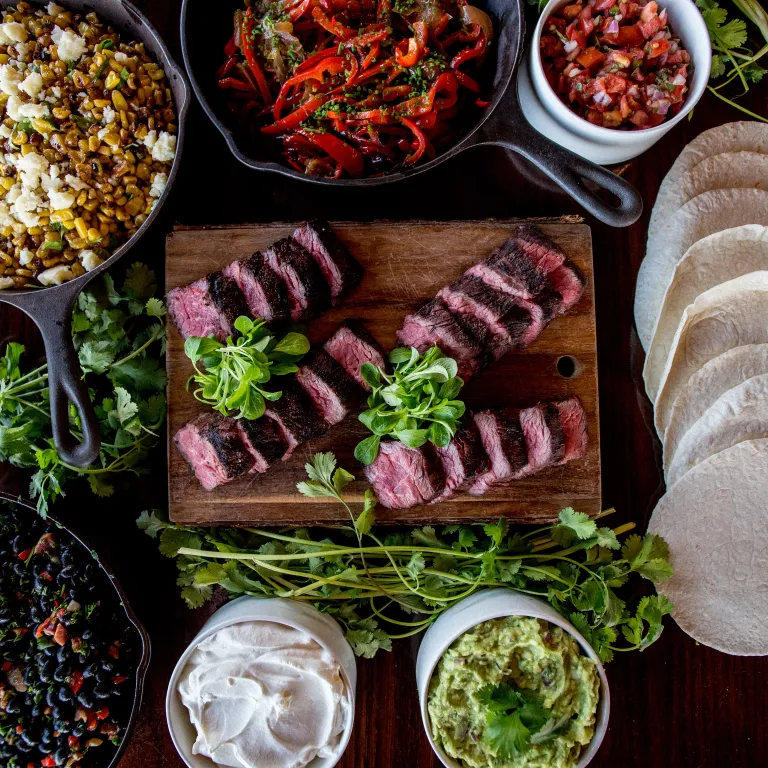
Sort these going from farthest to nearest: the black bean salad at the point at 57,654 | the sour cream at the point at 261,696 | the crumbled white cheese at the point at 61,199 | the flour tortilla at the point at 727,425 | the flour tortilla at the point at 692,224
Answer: the flour tortilla at the point at 692,224 < the flour tortilla at the point at 727,425 < the black bean salad at the point at 57,654 < the crumbled white cheese at the point at 61,199 < the sour cream at the point at 261,696

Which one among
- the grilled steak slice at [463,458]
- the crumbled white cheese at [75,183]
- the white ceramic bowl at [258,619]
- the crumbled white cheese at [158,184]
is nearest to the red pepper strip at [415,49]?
the crumbled white cheese at [158,184]

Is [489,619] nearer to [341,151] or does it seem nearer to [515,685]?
[515,685]

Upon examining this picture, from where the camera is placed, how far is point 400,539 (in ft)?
9.25

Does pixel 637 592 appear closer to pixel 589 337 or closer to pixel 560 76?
pixel 589 337

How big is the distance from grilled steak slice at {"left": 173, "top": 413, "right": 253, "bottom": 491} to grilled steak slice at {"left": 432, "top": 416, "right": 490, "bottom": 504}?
0.78 m

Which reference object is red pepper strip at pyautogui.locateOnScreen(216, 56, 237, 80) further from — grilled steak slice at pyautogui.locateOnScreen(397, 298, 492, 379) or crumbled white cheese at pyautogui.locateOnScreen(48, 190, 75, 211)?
grilled steak slice at pyautogui.locateOnScreen(397, 298, 492, 379)

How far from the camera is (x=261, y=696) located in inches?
93.6

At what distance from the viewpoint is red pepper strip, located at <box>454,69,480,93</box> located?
2658 mm

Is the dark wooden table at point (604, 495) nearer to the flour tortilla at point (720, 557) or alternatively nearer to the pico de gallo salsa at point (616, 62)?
the flour tortilla at point (720, 557)

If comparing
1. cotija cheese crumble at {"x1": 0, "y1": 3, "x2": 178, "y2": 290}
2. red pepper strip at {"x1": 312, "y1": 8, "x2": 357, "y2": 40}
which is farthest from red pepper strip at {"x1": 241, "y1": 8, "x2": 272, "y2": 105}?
cotija cheese crumble at {"x1": 0, "y1": 3, "x2": 178, "y2": 290}

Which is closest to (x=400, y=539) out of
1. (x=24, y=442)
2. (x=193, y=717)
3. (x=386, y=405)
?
(x=386, y=405)

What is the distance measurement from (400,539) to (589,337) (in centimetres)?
115

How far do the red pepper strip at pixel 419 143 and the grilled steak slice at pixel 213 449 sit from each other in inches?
48.6

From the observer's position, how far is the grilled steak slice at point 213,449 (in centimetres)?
262
